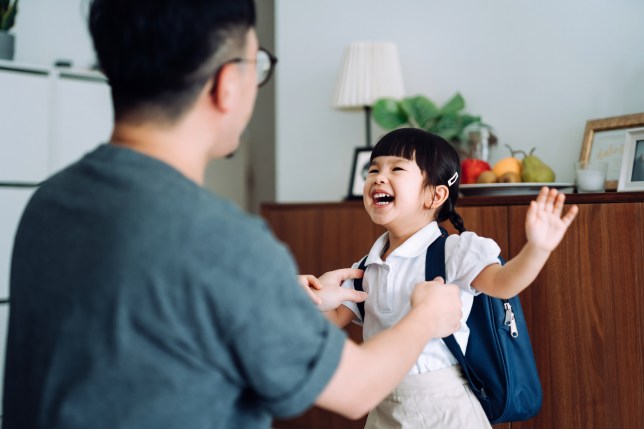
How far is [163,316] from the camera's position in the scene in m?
0.79

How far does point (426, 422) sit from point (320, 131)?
238 cm

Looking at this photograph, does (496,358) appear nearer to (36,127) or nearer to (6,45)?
(36,127)

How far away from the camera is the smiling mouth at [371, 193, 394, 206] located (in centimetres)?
158

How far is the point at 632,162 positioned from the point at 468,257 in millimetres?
981

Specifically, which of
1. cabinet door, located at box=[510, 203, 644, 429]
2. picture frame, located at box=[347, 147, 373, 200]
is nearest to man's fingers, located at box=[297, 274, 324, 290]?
cabinet door, located at box=[510, 203, 644, 429]

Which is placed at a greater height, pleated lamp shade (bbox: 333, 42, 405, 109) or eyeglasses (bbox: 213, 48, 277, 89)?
pleated lamp shade (bbox: 333, 42, 405, 109)

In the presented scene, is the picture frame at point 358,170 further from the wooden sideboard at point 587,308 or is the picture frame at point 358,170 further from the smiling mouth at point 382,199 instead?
→ the smiling mouth at point 382,199

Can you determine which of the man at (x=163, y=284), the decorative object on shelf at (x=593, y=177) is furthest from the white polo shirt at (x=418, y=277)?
the decorative object on shelf at (x=593, y=177)

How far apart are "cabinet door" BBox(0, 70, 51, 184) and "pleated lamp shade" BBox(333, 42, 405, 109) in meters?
1.56

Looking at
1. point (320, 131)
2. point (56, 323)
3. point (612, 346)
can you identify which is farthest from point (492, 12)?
point (56, 323)

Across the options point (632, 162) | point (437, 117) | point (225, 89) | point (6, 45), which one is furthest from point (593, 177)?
point (6, 45)

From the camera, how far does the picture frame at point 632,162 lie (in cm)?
211

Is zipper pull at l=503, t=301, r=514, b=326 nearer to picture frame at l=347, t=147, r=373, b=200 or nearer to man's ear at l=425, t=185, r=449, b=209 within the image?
man's ear at l=425, t=185, r=449, b=209

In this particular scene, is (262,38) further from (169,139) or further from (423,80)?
(169,139)
